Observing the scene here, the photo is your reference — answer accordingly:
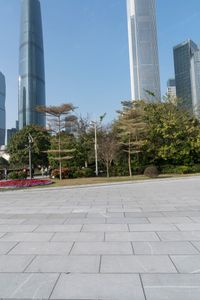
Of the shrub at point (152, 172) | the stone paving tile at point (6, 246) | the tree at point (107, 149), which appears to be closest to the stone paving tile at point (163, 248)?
the stone paving tile at point (6, 246)

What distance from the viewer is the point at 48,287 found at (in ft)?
11.1

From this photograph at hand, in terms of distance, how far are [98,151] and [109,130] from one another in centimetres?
562

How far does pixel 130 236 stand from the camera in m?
5.75

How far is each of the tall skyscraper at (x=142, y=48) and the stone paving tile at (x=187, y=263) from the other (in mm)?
64590

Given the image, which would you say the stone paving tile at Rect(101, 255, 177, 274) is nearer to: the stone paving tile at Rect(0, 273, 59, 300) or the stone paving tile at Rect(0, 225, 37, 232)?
the stone paving tile at Rect(0, 273, 59, 300)

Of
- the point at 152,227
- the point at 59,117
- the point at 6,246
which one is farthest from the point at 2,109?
the point at 6,246

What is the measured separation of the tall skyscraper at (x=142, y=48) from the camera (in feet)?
237

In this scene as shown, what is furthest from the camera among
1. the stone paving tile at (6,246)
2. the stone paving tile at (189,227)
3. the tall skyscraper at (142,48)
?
the tall skyscraper at (142,48)

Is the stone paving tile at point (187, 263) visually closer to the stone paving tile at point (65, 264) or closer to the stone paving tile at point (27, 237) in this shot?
the stone paving tile at point (65, 264)

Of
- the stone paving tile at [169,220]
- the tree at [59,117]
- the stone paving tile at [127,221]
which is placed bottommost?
the stone paving tile at [169,220]

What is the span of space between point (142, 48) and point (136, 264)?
8417 centimetres

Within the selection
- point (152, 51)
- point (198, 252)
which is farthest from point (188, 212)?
point (152, 51)

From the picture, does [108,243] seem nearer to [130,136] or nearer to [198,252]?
[198,252]

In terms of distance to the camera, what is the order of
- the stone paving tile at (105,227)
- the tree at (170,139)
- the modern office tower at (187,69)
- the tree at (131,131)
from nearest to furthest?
the stone paving tile at (105,227) < the tree at (131,131) < the tree at (170,139) < the modern office tower at (187,69)
